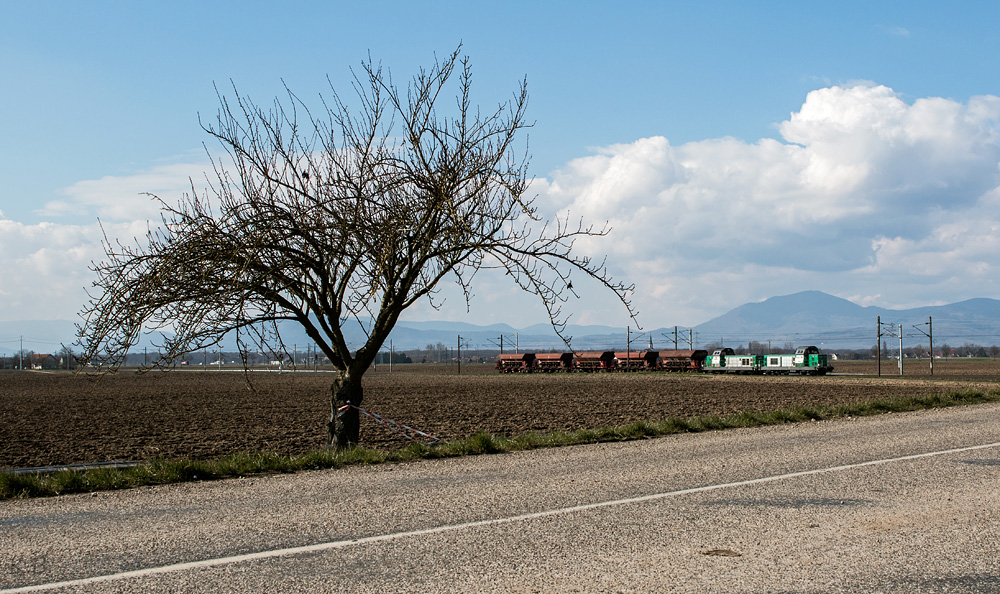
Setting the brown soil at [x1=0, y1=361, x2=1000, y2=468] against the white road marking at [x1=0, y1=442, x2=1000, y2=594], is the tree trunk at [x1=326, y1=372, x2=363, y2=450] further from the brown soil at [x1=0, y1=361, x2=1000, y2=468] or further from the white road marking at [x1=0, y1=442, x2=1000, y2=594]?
the white road marking at [x1=0, y1=442, x2=1000, y2=594]

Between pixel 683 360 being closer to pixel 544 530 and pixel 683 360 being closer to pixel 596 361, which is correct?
pixel 596 361

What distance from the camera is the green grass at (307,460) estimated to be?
10086mm

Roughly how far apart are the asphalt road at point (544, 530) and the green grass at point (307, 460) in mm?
635

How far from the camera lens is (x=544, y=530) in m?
6.97

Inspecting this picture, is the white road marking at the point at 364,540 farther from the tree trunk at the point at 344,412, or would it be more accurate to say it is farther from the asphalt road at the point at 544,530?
the tree trunk at the point at 344,412

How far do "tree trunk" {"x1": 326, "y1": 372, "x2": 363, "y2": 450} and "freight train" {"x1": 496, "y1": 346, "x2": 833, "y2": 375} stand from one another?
2381 inches

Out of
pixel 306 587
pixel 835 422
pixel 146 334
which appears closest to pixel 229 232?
pixel 146 334

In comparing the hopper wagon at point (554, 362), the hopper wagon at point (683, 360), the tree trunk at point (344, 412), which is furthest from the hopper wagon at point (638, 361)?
the tree trunk at point (344, 412)

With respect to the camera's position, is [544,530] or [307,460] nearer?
[544,530]

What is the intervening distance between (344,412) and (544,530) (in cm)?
800

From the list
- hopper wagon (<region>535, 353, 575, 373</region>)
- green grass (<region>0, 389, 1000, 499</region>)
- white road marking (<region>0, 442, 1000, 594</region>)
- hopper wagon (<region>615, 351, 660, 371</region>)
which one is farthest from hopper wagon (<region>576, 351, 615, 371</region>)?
white road marking (<region>0, 442, 1000, 594</region>)

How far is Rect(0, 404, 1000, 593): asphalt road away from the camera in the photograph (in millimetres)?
5539

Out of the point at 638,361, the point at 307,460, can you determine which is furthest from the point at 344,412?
the point at 638,361

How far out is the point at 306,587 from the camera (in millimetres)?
5375
